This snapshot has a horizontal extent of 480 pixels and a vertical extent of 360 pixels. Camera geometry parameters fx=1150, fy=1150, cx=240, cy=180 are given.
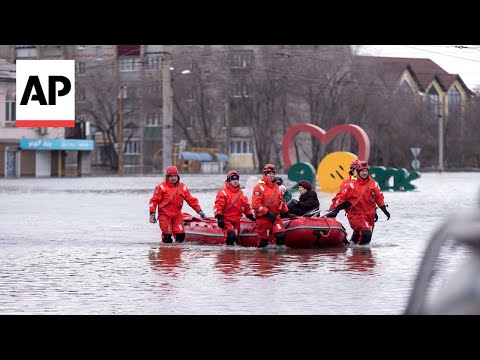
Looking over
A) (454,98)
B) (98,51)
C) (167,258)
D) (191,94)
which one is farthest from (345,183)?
(454,98)

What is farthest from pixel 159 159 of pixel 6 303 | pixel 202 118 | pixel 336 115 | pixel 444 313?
pixel 444 313

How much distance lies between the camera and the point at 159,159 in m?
108

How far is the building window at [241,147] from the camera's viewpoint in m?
110

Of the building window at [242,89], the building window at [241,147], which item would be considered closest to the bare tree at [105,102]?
the building window at [242,89]

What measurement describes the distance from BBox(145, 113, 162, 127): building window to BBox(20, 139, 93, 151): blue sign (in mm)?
20253

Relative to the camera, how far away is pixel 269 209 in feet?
61.7

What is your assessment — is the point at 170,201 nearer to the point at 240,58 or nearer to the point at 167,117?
the point at 167,117

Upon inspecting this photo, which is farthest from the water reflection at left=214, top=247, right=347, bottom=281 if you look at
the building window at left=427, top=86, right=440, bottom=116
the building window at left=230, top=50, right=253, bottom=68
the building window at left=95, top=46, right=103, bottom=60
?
the building window at left=95, top=46, right=103, bottom=60

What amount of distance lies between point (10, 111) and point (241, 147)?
32155mm

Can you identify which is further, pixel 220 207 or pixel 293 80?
A: pixel 293 80

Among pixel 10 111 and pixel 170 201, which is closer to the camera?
pixel 170 201
